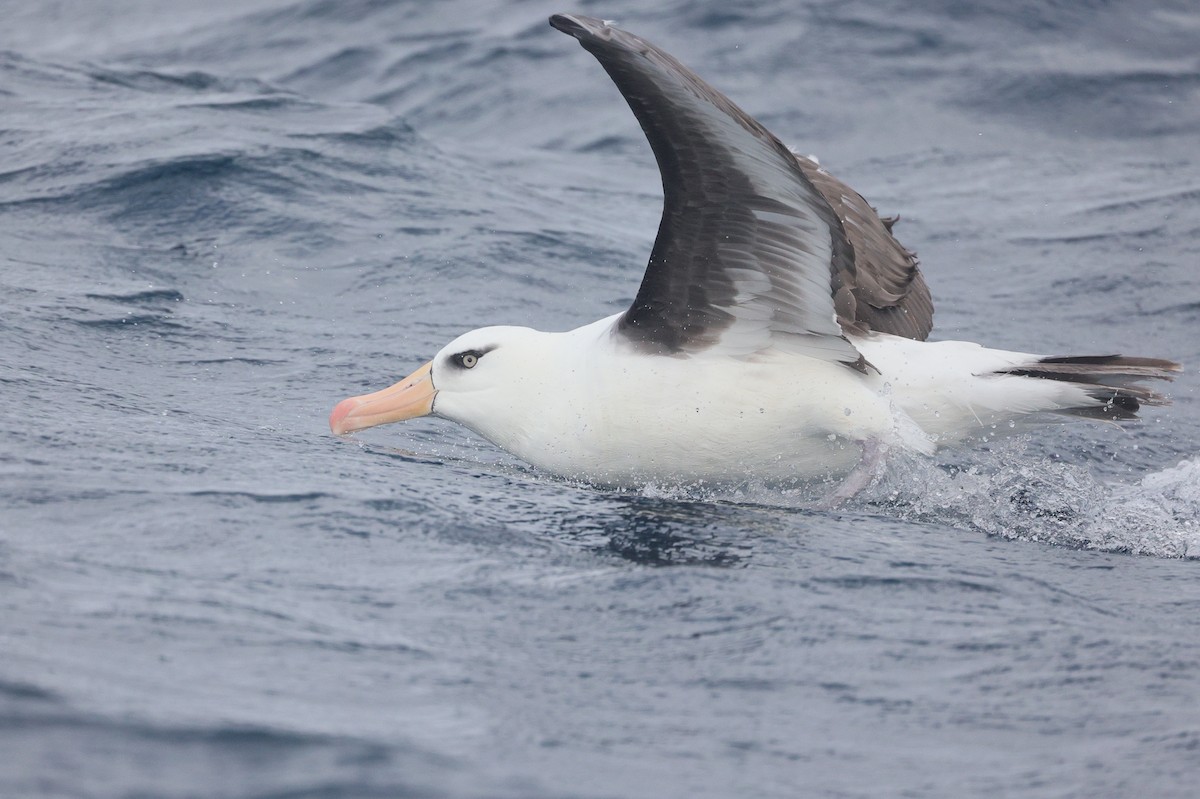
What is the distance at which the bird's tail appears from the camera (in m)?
5.54

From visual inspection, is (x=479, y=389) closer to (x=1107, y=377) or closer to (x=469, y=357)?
(x=469, y=357)

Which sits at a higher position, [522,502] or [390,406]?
[390,406]

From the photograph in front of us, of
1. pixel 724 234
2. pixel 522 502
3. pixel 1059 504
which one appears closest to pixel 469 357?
pixel 522 502

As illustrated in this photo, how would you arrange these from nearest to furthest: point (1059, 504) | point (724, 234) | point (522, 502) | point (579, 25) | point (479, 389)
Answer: point (579, 25) → point (724, 234) → point (522, 502) → point (1059, 504) → point (479, 389)

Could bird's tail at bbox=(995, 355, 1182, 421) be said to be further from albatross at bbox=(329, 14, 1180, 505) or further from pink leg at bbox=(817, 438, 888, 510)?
pink leg at bbox=(817, 438, 888, 510)

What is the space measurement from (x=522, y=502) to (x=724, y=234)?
51.5 inches

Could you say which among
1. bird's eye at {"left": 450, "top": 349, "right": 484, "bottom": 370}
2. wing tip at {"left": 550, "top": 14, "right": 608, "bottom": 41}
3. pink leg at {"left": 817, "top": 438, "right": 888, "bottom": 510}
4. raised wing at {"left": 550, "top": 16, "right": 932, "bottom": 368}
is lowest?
pink leg at {"left": 817, "top": 438, "right": 888, "bottom": 510}

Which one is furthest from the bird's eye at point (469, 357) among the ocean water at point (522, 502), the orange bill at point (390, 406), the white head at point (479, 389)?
the ocean water at point (522, 502)

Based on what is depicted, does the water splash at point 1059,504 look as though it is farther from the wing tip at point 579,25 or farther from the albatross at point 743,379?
the wing tip at point 579,25

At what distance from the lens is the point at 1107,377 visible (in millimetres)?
5594

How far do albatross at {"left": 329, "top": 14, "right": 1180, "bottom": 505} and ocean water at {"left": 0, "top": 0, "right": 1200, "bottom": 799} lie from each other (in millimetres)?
201

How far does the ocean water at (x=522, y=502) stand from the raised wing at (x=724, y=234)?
698 mm

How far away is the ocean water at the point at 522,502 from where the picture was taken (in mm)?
3338

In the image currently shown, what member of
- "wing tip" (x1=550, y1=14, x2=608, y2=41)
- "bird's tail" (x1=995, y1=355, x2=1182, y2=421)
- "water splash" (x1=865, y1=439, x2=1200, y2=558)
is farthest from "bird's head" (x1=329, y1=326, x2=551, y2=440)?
"bird's tail" (x1=995, y1=355, x2=1182, y2=421)
